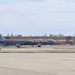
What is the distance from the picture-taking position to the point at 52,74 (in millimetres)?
18266

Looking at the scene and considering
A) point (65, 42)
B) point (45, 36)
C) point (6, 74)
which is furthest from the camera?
point (45, 36)

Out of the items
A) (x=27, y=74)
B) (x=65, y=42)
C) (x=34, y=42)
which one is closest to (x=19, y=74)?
(x=27, y=74)

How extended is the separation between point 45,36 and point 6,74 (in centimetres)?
14628

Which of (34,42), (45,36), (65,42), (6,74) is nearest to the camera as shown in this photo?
(6,74)

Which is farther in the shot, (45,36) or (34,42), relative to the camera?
(45,36)

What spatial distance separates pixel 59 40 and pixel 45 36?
14220 millimetres

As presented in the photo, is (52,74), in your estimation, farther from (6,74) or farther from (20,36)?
(20,36)

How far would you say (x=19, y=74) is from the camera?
1823cm

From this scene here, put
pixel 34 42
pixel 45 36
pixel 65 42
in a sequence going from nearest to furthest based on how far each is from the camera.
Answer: pixel 34 42 → pixel 65 42 → pixel 45 36

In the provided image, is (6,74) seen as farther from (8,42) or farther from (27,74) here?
(8,42)

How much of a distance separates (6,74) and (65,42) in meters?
132

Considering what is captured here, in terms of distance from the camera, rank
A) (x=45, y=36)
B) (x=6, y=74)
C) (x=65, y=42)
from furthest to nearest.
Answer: (x=45, y=36) < (x=65, y=42) < (x=6, y=74)

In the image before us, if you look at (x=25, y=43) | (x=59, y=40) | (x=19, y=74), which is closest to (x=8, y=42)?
(x=25, y=43)

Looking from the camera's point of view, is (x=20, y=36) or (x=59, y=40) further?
(x=20, y=36)
